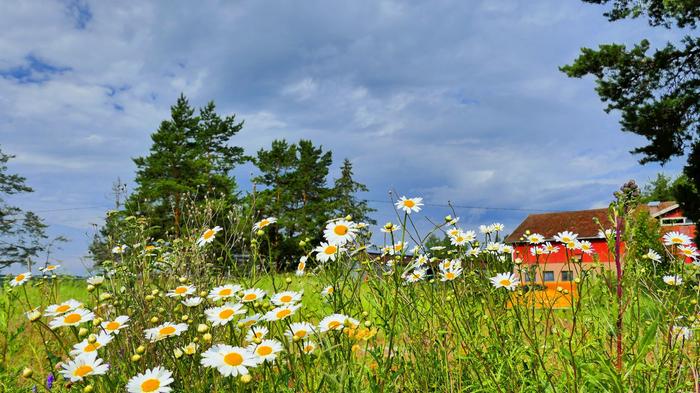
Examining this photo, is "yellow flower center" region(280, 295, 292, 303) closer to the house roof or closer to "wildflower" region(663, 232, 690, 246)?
"wildflower" region(663, 232, 690, 246)

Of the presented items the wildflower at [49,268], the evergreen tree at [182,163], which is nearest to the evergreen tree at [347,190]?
the evergreen tree at [182,163]

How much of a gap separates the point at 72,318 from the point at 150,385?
74 centimetres

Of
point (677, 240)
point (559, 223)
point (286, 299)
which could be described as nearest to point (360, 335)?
point (286, 299)

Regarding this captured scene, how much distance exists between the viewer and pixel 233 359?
5.18 ft

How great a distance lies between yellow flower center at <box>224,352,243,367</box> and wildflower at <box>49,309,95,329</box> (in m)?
0.84

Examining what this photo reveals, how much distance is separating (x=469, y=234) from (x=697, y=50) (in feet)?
46.9

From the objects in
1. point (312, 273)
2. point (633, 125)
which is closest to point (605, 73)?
point (633, 125)

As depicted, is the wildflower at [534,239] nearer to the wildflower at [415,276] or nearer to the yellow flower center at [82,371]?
the wildflower at [415,276]

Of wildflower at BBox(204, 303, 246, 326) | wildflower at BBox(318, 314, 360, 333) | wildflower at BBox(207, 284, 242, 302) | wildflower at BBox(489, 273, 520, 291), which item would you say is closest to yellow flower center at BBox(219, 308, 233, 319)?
wildflower at BBox(204, 303, 246, 326)

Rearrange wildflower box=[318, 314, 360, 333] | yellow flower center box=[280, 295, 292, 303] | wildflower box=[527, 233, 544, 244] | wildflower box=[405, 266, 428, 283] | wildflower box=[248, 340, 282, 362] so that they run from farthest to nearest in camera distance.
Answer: wildflower box=[527, 233, 544, 244], wildflower box=[405, 266, 428, 283], yellow flower center box=[280, 295, 292, 303], wildflower box=[318, 314, 360, 333], wildflower box=[248, 340, 282, 362]

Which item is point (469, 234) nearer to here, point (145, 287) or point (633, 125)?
point (145, 287)

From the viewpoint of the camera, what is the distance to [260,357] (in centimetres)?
158

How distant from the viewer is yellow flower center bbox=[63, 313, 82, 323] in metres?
2.08

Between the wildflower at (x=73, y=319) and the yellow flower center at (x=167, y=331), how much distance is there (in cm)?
35
